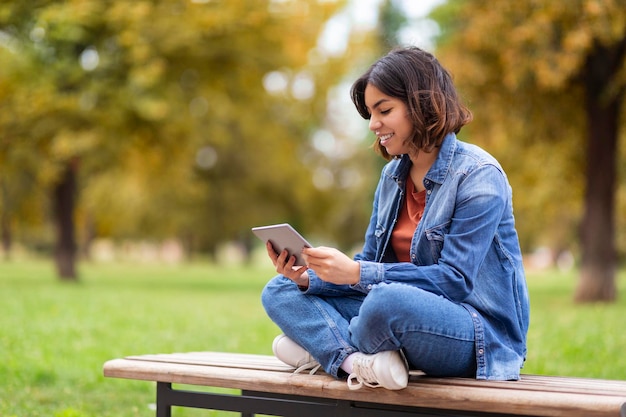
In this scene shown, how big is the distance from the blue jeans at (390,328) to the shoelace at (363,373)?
0.05m

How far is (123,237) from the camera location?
44312 millimetres

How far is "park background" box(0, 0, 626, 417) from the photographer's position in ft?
27.7

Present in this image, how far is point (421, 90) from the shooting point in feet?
11.0

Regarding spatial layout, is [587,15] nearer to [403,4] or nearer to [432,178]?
[432,178]

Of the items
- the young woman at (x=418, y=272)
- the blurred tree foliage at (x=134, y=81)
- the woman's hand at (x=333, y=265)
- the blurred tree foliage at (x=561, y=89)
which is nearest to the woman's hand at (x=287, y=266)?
the young woman at (x=418, y=272)

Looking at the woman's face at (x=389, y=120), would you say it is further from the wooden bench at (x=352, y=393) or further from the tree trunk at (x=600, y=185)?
the tree trunk at (x=600, y=185)

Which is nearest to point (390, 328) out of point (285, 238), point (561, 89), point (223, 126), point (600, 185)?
point (285, 238)

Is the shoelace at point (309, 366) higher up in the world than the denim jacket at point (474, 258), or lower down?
lower down

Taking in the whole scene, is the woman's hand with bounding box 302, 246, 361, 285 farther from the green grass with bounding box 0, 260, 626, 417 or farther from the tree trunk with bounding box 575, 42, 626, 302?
the tree trunk with bounding box 575, 42, 626, 302

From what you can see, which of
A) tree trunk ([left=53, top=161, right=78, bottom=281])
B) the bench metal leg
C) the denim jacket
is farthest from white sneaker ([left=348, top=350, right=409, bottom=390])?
tree trunk ([left=53, top=161, right=78, bottom=281])

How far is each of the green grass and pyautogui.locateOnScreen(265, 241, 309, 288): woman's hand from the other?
2131 millimetres

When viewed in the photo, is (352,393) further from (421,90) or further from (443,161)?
(421,90)

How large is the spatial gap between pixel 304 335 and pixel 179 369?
0.55 m

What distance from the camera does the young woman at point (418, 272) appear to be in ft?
10.2
